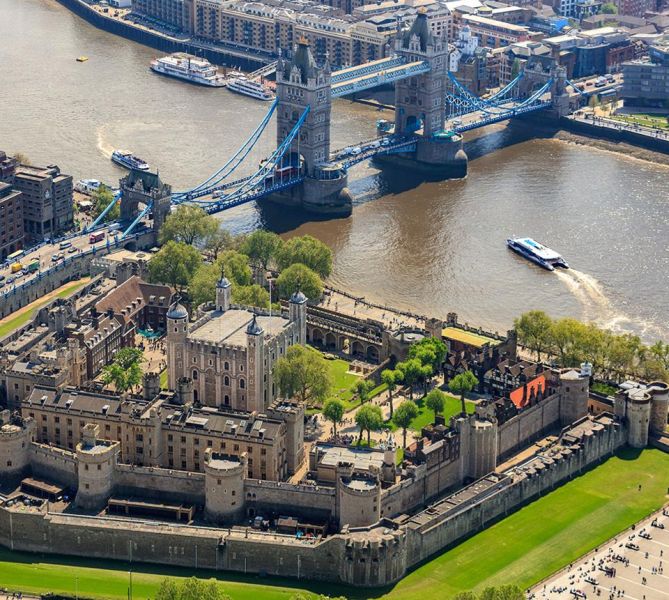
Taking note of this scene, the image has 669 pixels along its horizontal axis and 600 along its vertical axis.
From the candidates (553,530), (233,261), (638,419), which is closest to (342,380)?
(233,261)

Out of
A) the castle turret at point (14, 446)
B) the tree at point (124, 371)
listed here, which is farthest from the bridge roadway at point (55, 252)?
the castle turret at point (14, 446)

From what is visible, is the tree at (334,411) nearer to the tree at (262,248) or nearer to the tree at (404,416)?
the tree at (404,416)

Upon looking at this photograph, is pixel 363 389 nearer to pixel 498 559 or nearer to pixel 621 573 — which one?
pixel 498 559

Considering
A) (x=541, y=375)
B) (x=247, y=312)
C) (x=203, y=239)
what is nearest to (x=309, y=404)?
(x=247, y=312)

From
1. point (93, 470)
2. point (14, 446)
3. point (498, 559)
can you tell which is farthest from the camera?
point (14, 446)

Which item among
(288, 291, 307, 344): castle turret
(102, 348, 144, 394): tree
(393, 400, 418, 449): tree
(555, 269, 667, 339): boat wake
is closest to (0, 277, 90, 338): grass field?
(102, 348, 144, 394): tree

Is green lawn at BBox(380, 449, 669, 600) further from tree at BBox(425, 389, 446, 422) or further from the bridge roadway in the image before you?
the bridge roadway
